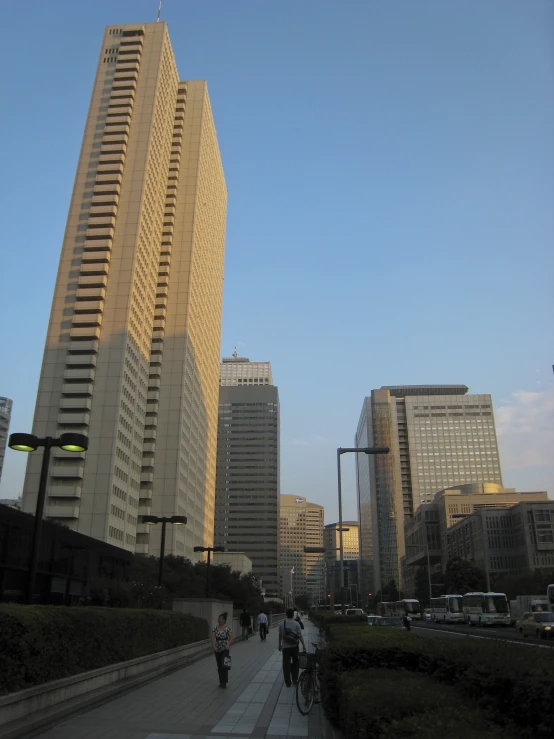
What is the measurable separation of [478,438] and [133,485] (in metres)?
115

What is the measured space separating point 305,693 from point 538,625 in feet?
93.8

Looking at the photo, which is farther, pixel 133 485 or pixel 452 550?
pixel 452 550

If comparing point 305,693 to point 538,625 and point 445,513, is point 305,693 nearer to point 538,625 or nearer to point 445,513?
point 538,625

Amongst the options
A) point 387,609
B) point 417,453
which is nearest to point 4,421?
point 417,453

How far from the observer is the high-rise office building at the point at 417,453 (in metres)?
170

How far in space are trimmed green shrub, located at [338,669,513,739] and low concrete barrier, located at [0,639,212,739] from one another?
4.51 metres

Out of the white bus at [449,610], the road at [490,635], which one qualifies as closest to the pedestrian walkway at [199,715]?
the road at [490,635]

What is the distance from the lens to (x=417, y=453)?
172625 mm

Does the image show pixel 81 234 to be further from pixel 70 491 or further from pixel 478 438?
pixel 478 438

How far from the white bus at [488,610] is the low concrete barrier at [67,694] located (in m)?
43.3

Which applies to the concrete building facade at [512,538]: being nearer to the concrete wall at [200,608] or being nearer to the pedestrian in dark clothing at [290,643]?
the concrete wall at [200,608]

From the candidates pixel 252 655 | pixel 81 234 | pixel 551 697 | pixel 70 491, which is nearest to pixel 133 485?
pixel 70 491

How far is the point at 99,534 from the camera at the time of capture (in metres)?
78.4

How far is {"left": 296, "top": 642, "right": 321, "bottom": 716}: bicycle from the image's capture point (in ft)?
33.9
